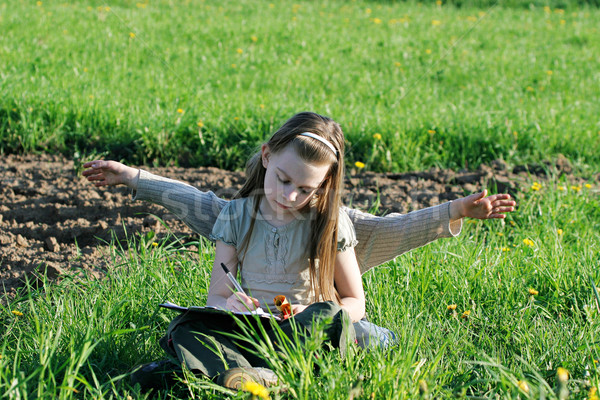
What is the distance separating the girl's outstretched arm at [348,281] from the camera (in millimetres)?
2271

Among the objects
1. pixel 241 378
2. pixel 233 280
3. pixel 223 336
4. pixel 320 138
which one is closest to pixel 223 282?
pixel 233 280

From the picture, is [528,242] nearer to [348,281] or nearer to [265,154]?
[348,281]

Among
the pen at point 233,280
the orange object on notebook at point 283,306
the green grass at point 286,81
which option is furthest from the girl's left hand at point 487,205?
the green grass at point 286,81

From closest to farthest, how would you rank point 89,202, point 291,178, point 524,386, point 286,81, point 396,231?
1. point 524,386
2. point 291,178
3. point 396,231
4. point 89,202
5. point 286,81

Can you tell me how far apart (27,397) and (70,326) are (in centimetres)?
42

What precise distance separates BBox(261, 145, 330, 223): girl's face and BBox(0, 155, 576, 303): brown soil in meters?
1.06

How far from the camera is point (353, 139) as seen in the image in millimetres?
4660

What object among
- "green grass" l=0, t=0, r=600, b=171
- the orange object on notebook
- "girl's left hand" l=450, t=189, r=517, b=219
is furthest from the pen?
"green grass" l=0, t=0, r=600, b=171

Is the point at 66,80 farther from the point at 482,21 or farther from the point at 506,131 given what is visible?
the point at 482,21

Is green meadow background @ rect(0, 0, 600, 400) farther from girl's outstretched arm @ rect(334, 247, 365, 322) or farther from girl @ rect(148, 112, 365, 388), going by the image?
girl @ rect(148, 112, 365, 388)

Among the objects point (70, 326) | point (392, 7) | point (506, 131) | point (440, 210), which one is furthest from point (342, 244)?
point (392, 7)

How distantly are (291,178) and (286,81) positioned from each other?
4.15 metres

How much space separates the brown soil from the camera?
9.81ft

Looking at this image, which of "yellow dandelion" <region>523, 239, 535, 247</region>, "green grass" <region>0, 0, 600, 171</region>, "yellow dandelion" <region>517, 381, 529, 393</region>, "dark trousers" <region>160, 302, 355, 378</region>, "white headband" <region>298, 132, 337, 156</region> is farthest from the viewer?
"green grass" <region>0, 0, 600, 171</region>
